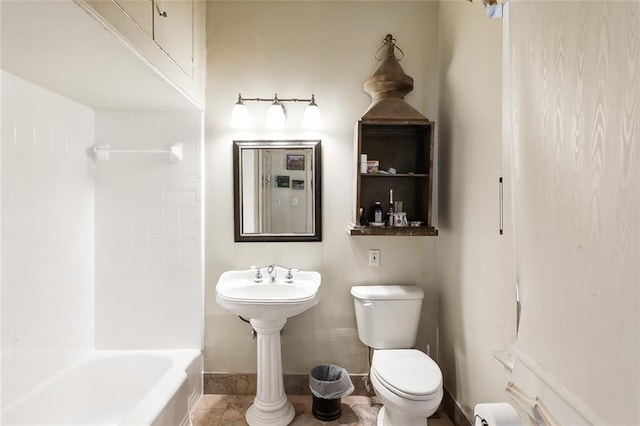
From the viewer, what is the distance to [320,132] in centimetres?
215

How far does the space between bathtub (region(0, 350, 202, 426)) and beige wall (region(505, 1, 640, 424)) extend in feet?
5.32

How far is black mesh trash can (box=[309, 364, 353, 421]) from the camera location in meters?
1.92

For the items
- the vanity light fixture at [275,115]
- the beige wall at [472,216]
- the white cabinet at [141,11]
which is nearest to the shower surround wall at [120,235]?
the vanity light fixture at [275,115]

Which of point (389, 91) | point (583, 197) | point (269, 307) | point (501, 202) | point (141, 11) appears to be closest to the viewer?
point (583, 197)

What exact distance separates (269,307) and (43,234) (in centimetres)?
126

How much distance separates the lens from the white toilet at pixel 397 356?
4.91 feet

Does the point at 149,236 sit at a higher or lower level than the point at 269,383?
higher

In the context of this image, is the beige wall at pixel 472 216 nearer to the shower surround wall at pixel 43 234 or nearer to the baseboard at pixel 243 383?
the baseboard at pixel 243 383

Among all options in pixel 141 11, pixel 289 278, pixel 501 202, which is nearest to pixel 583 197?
pixel 501 202

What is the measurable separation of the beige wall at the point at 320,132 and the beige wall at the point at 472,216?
17cm

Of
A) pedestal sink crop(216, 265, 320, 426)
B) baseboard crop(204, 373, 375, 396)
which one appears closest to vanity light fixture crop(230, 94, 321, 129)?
pedestal sink crop(216, 265, 320, 426)

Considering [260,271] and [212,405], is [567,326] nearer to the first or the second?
[260,271]

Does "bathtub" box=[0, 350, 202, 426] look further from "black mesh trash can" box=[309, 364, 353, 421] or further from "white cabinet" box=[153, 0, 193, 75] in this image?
"white cabinet" box=[153, 0, 193, 75]

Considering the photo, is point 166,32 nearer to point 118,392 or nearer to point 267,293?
point 267,293
